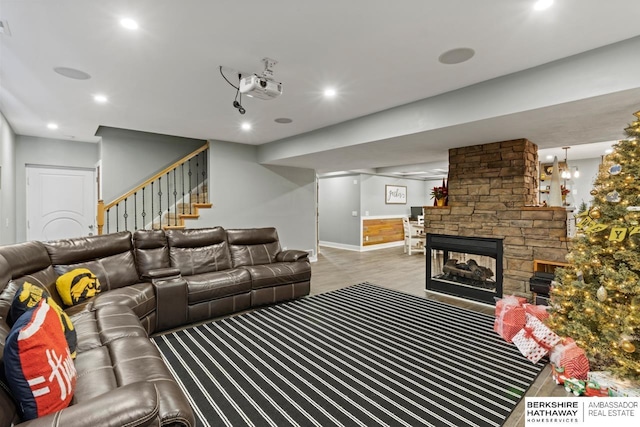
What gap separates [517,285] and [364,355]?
2.55 meters

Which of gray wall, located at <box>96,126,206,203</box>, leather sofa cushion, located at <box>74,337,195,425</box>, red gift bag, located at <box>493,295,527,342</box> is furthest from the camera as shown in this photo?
gray wall, located at <box>96,126,206,203</box>

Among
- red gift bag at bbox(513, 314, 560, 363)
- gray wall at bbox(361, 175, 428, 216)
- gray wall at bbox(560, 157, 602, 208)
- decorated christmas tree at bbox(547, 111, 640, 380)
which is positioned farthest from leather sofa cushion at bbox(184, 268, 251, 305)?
gray wall at bbox(560, 157, 602, 208)

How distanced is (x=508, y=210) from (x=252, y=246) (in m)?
3.62

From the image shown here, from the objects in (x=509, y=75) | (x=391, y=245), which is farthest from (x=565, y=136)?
(x=391, y=245)

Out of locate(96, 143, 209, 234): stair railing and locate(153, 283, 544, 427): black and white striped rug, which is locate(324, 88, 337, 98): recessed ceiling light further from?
locate(96, 143, 209, 234): stair railing

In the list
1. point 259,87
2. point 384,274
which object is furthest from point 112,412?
point 384,274

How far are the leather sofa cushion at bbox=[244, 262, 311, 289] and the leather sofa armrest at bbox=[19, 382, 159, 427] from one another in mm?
2709

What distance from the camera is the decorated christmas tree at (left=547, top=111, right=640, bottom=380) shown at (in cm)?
196

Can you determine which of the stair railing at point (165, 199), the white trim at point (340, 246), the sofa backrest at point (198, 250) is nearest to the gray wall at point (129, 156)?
the stair railing at point (165, 199)

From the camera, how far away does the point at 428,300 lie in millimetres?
4230

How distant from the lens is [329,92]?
10.8ft

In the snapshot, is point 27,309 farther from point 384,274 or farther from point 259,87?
point 384,274

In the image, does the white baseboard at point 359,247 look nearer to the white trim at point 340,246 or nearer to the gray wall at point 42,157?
the white trim at point 340,246

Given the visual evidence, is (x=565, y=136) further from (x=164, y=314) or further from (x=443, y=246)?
(x=164, y=314)
